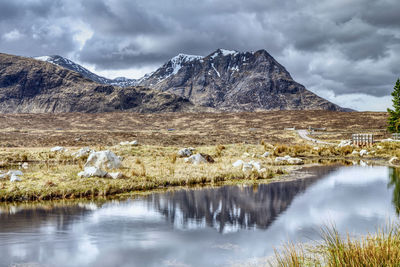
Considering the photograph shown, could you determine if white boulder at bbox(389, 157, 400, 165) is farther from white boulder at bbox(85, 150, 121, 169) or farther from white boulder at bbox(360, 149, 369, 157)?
white boulder at bbox(85, 150, 121, 169)

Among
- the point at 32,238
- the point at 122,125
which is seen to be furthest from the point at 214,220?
the point at 122,125

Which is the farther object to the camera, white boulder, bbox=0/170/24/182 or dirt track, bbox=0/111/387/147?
dirt track, bbox=0/111/387/147

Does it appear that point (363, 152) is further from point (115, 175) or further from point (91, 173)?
point (91, 173)

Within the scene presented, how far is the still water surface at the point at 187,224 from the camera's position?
11648mm

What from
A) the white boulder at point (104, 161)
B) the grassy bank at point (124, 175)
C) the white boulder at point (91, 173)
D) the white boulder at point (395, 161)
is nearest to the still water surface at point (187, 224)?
the grassy bank at point (124, 175)

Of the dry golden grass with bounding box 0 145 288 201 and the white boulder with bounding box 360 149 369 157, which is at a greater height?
the white boulder with bounding box 360 149 369 157

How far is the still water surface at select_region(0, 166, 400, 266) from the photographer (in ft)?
38.2

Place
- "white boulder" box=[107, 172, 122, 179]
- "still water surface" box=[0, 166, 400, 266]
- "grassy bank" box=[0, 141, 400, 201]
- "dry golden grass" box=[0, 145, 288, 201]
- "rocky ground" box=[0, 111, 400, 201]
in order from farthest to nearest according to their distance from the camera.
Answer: "white boulder" box=[107, 172, 122, 179]
"rocky ground" box=[0, 111, 400, 201]
"grassy bank" box=[0, 141, 400, 201]
"dry golden grass" box=[0, 145, 288, 201]
"still water surface" box=[0, 166, 400, 266]

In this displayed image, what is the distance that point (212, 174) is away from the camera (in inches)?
1065

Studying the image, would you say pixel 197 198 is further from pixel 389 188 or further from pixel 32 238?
pixel 389 188

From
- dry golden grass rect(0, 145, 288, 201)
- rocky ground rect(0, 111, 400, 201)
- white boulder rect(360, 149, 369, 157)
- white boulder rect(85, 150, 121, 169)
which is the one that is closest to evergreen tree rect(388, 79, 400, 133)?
rocky ground rect(0, 111, 400, 201)

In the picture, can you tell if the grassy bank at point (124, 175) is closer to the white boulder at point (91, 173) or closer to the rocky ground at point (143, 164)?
the rocky ground at point (143, 164)

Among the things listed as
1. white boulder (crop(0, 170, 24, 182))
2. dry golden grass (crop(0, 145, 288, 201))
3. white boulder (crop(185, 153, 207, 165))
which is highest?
white boulder (crop(185, 153, 207, 165))

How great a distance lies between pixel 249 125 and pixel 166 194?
98.4 metres
